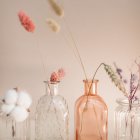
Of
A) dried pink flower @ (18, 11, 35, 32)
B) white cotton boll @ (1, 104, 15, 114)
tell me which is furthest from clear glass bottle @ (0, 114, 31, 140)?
dried pink flower @ (18, 11, 35, 32)

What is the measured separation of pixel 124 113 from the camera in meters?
1.38

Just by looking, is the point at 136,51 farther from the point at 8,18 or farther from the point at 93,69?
the point at 8,18

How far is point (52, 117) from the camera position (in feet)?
4.67

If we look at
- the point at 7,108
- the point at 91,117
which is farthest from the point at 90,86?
the point at 7,108

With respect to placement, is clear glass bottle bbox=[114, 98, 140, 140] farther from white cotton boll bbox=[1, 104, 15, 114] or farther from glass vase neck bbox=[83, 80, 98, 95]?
white cotton boll bbox=[1, 104, 15, 114]

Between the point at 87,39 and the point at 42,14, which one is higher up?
the point at 42,14

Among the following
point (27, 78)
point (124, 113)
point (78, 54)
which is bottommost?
point (124, 113)

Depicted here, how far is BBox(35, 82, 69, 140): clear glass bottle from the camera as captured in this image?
4.62 feet

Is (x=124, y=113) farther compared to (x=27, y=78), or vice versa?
(x=27, y=78)

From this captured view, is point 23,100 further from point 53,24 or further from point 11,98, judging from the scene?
point 53,24

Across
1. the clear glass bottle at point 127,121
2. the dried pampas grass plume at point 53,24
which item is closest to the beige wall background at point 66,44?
the clear glass bottle at point 127,121

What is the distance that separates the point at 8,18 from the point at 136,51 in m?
0.62

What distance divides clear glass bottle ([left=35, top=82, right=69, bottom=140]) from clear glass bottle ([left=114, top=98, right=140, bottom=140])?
227 millimetres

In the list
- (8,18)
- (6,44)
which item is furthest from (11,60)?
(8,18)
